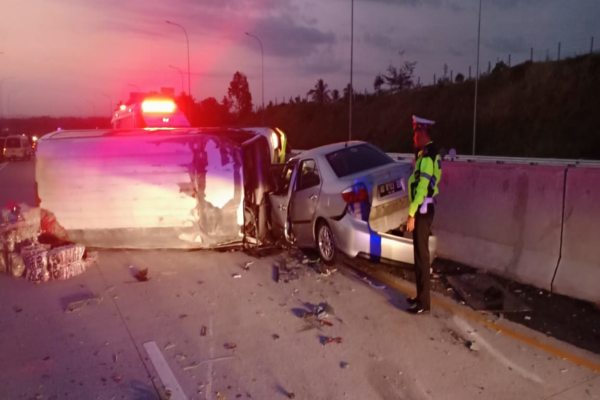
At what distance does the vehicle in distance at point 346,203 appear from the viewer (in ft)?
22.0

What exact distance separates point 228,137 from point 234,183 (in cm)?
76

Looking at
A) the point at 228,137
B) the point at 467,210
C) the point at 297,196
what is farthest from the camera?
the point at 228,137

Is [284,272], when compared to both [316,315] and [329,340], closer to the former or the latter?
[316,315]

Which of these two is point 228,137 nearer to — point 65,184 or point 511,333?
point 65,184

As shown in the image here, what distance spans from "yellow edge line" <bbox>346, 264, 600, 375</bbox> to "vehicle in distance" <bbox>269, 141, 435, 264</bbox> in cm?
33

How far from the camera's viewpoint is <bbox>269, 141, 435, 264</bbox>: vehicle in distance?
672 centimetres

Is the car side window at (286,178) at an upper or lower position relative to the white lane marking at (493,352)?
upper

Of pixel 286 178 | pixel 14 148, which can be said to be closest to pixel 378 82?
pixel 14 148

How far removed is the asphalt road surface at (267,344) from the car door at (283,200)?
121cm

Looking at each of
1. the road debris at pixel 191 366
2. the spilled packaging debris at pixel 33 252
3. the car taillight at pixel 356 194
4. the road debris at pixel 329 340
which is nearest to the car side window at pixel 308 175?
the car taillight at pixel 356 194

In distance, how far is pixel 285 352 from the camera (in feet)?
15.6

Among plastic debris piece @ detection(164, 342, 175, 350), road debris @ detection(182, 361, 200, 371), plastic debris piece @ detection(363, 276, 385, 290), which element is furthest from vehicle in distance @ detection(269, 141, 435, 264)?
road debris @ detection(182, 361, 200, 371)

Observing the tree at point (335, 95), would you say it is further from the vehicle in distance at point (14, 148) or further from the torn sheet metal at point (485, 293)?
the torn sheet metal at point (485, 293)

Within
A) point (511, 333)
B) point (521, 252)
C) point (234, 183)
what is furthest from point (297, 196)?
point (511, 333)
